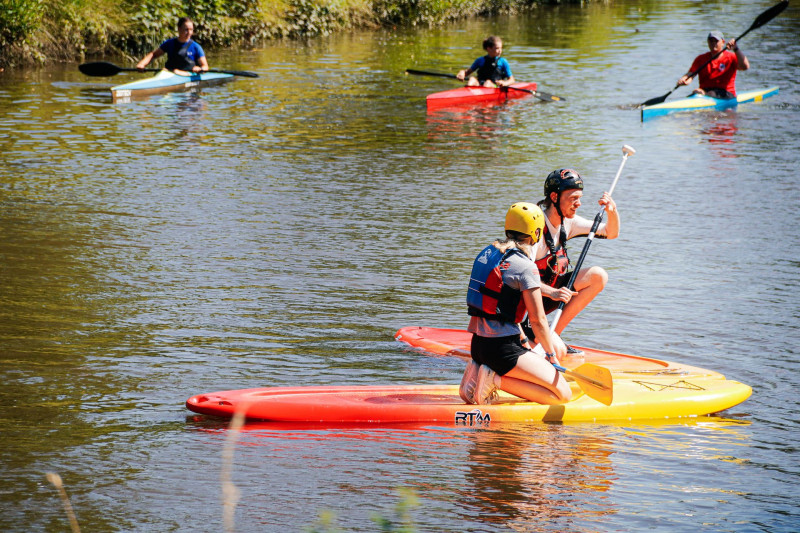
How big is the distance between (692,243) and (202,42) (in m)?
18.7

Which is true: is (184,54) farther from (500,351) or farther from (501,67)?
(500,351)

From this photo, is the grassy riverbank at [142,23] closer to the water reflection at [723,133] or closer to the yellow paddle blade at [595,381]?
the water reflection at [723,133]

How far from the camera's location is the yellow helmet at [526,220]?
583 centimetres

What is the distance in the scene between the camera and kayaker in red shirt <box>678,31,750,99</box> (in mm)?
17312

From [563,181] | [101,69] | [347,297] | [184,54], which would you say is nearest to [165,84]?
[184,54]

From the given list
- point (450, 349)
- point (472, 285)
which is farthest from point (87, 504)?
point (450, 349)

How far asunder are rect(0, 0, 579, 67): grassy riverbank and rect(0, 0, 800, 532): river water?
8.29 ft

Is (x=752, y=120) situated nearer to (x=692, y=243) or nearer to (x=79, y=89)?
(x=692, y=243)

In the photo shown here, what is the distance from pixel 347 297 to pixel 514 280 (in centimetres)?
290

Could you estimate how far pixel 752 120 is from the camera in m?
17.2

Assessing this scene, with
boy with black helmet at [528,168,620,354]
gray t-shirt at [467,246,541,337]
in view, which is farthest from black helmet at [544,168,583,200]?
gray t-shirt at [467,246,541,337]

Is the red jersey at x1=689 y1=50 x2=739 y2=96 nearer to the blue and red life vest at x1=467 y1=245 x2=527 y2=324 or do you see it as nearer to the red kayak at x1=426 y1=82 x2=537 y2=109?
the red kayak at x1=426 y1=82 x2=537 y2=109

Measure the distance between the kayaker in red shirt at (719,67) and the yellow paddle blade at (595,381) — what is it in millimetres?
12072

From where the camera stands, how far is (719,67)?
1788 cm
